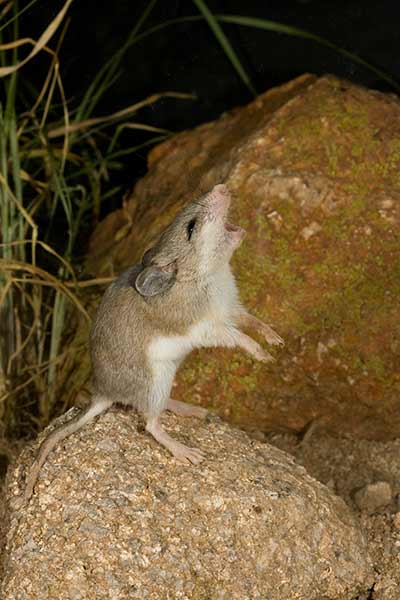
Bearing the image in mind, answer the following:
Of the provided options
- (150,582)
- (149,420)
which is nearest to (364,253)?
(149,420)

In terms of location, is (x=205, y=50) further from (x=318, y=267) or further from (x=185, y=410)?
(x=185, y=410)

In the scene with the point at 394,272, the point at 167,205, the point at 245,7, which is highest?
the point at 245,7

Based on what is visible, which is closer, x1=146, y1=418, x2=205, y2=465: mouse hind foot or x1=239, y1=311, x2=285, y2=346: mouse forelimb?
x1=146, y1=418, x2=205, y2=465: mouse hind foot

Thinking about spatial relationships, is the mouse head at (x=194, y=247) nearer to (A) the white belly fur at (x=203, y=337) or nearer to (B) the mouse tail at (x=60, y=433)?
(A) the white belly fur at (x=203, y=337)

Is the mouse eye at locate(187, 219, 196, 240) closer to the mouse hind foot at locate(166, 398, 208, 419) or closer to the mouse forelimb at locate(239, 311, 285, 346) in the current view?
the mouse forelimb at locate(239, 311, 285, 346)

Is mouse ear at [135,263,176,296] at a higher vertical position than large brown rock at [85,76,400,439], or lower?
higher

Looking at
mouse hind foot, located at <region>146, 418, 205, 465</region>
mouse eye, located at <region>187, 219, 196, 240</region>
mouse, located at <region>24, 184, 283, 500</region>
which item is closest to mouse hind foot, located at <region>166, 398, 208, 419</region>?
mouse, located at <region>24, 184, 283, 500</region>

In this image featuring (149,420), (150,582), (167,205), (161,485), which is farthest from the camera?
(167,205)

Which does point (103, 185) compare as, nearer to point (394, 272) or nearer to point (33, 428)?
point (33, 428)

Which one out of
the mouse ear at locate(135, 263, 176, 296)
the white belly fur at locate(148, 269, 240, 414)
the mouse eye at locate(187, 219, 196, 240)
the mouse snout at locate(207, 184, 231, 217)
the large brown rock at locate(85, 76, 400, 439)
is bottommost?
the large brown rock at locate(85, 76, 400, 439)
